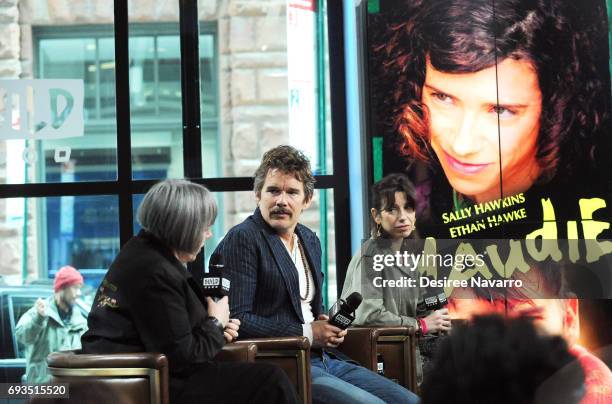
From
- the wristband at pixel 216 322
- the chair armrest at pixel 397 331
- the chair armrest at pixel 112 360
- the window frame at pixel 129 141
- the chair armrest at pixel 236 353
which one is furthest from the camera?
the window frame at pixel 129 141

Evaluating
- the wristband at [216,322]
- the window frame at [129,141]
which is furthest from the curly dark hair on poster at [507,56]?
the wristband at [216,322]

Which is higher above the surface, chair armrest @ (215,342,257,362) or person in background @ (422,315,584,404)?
person in background @ (422,315,584,404)

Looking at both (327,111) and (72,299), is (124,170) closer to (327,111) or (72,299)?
(72,299)

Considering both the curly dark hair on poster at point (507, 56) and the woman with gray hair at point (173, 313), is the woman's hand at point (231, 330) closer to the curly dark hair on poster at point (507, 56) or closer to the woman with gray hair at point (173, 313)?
the woman with gray hair at point (173, 313)

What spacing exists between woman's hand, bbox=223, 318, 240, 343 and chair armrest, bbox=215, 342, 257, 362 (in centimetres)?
3

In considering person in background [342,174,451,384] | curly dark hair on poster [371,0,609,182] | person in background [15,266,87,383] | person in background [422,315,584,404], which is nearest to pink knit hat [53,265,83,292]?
person in background [15,266,87,383]

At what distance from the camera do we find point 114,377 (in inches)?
108

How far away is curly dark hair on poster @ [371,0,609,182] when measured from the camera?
4.73m

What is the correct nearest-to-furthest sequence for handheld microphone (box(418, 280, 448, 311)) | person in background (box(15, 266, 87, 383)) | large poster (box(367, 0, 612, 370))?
handheld microphone (box(418, 280, 448, 311))
large poster (box(367, 0, 612, 370))
person in background (box(15, 266, 87, 383))

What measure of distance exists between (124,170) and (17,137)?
2.02ft

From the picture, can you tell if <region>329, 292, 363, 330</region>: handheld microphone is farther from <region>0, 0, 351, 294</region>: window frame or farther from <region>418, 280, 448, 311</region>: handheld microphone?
<region>0, 0, 351, 294</region>: window frame

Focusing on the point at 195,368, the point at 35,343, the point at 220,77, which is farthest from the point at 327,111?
the point at 195,368

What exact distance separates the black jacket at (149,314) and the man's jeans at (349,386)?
59 centimetres

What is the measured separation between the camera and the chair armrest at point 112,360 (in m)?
2.69
